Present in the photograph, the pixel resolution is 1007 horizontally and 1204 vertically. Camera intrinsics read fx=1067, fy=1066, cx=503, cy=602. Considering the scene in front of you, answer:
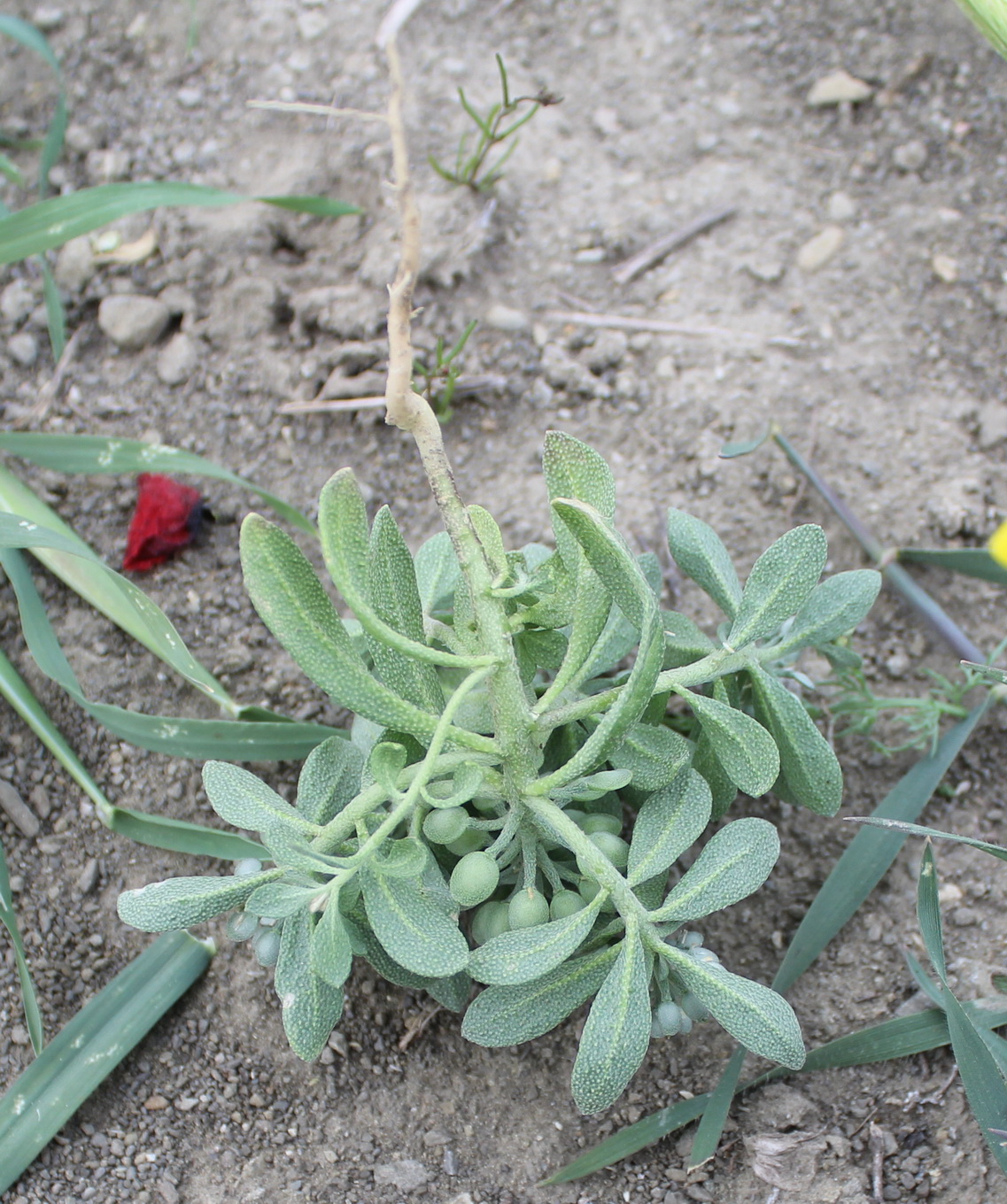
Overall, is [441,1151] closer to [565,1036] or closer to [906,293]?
[565,1036]

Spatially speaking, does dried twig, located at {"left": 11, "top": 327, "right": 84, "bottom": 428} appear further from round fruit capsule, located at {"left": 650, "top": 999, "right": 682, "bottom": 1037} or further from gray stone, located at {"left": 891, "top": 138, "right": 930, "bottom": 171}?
gray stone, located at {"left": 891, "top": 138, "right": 930, "bottom": 171}

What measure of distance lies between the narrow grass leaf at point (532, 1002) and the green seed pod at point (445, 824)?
20 centimetres

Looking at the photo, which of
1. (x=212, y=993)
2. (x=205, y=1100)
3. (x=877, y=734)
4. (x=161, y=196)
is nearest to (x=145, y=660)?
(x=212, y=993)

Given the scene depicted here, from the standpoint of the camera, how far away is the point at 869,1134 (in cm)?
147

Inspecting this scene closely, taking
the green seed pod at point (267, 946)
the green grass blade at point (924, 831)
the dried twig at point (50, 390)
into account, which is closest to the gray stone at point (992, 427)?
the green grass blade at point (924, 831)

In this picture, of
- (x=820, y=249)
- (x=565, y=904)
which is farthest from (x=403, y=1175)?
(x=820, y=249)

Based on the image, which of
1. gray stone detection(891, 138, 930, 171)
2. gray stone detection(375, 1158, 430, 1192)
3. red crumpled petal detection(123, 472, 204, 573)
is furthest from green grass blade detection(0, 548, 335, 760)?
gray stone detection(891, 138, 930, 171)

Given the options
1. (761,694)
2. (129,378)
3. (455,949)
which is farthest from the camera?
(129,378)

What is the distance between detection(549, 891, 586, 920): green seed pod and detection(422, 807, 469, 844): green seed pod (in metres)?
0.17

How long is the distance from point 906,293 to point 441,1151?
1851mm

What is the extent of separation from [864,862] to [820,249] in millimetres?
1348

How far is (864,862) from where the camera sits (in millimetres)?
1636

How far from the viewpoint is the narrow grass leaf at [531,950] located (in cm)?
120

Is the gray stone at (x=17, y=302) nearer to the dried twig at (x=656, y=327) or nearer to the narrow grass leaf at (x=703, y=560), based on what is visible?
the dried twig at (x=656, y=327)
